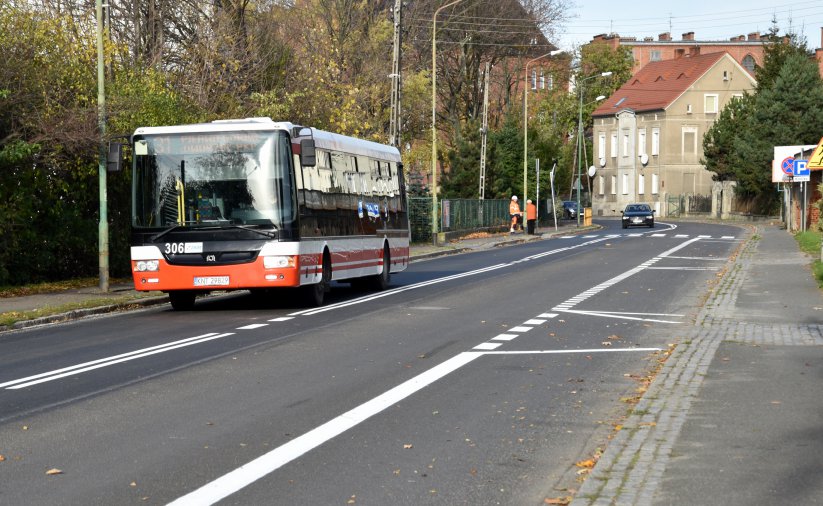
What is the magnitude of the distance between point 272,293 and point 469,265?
1115cm

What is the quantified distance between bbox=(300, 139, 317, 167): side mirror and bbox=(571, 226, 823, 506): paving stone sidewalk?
650 cm

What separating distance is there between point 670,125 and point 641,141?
14.0 feet

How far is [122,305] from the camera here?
840 inches

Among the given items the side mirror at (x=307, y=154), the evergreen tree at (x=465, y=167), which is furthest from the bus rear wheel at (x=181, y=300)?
the evergreen tree at (x=465, y=167)

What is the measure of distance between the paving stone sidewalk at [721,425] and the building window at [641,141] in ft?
324

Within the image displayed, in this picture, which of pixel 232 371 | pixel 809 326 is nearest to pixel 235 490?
pixel 232 371

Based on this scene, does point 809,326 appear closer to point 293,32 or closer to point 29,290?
point 29,290

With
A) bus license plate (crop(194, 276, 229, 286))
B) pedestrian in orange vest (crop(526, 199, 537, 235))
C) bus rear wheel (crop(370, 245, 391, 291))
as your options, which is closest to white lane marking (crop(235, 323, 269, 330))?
bus license plate (crop(194, 276, 229, 286))

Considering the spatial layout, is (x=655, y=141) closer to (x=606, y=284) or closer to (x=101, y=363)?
(x=606, y=284)

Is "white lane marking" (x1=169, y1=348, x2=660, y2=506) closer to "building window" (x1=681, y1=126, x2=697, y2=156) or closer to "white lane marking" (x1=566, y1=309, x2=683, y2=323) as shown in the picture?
"white lane marking" (x1=566, y1=309, x2=683, y2=323)

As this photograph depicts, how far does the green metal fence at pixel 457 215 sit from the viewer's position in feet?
171

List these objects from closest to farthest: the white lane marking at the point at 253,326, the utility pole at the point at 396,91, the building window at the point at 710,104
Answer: the white lane marking at the point at 253,326, the utility pole at the point at 396,91, the building window at the point at 710,104

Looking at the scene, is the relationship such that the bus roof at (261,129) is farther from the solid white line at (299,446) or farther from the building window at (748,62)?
the building window at (748,62)

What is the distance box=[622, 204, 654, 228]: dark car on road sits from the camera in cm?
7562
